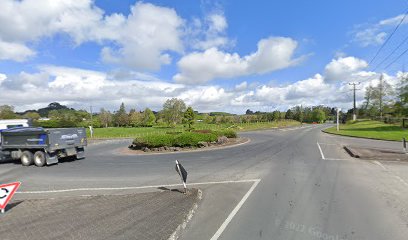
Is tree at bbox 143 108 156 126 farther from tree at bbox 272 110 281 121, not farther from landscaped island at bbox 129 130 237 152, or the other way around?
landscaped island at bbox 129 130 237 152

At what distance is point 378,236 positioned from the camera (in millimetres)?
4848

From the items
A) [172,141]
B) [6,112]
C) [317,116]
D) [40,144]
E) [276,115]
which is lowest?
[172,141]

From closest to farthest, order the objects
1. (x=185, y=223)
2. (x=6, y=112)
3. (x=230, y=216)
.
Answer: (x=185, y=223) → (x=230, y=216) → (x=6, y=112)

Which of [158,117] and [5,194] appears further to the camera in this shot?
[158,117]

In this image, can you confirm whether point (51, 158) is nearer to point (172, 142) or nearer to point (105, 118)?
point (172, 142)

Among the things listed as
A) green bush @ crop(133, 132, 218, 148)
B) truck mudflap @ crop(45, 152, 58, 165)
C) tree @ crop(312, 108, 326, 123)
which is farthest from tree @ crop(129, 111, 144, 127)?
truck mudflap @ crop(45, 152, 58, 165)

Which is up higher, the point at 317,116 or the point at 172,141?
the point at 317,116

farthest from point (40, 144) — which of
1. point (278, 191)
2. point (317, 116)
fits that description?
point (317, 116)

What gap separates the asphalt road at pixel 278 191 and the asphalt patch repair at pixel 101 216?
58 centimetres

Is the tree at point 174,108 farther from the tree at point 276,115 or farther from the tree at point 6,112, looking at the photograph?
the tree at point 6,112

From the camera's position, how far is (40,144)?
15188mm

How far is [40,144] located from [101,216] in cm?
1149

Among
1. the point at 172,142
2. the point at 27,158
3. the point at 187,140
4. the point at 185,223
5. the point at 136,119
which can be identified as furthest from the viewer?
the point at 136,119

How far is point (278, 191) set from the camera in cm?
802
